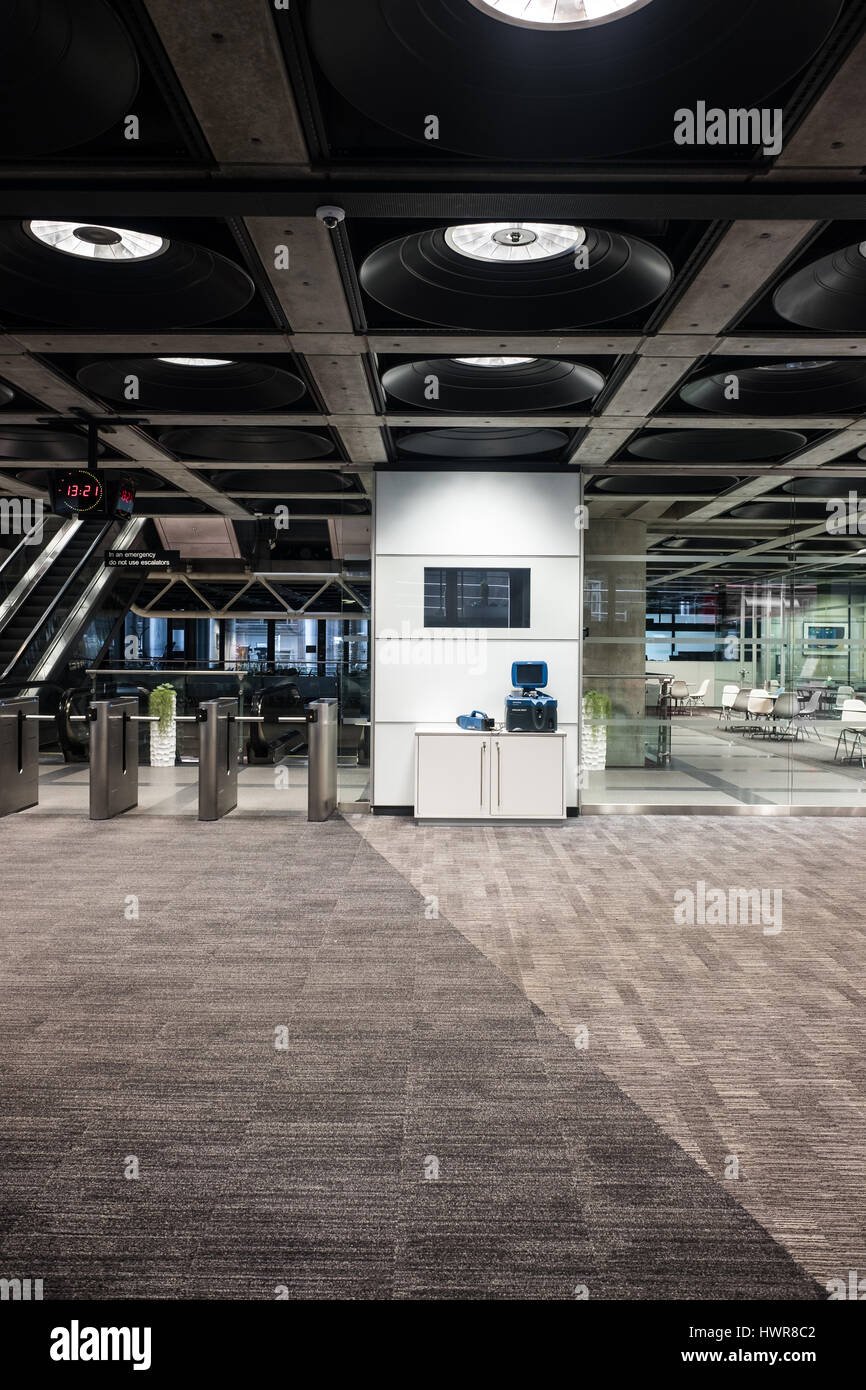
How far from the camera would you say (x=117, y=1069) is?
124 inches

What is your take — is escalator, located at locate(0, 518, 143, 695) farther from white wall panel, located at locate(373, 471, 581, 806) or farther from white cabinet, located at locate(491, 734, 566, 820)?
white cabinet, located at locate(491, 734, 566, 820)

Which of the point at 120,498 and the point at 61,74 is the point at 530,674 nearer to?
the point at 120,498

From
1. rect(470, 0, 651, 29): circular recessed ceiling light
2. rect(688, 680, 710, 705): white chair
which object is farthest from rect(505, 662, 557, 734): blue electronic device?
rect(470, 0, 651, 29): circular recessed ceiling light

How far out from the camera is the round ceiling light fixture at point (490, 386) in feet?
20.6

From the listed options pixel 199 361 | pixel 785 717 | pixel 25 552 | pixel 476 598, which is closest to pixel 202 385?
pixel 199 361

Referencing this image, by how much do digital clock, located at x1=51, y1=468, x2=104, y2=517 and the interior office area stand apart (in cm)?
4

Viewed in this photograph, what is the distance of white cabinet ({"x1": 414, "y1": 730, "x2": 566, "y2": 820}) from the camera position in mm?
7891

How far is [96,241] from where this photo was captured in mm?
4578

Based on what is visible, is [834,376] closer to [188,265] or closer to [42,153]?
[188,265]

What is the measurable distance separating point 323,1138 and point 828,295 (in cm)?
504

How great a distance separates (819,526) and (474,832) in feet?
17.0

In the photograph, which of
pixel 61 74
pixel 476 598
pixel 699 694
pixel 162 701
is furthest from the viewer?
pixel 162 701

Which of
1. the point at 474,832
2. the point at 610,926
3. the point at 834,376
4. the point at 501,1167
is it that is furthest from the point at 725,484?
the point at 501,1167

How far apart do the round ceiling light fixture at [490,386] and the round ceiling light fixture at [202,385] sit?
2.78 feet
